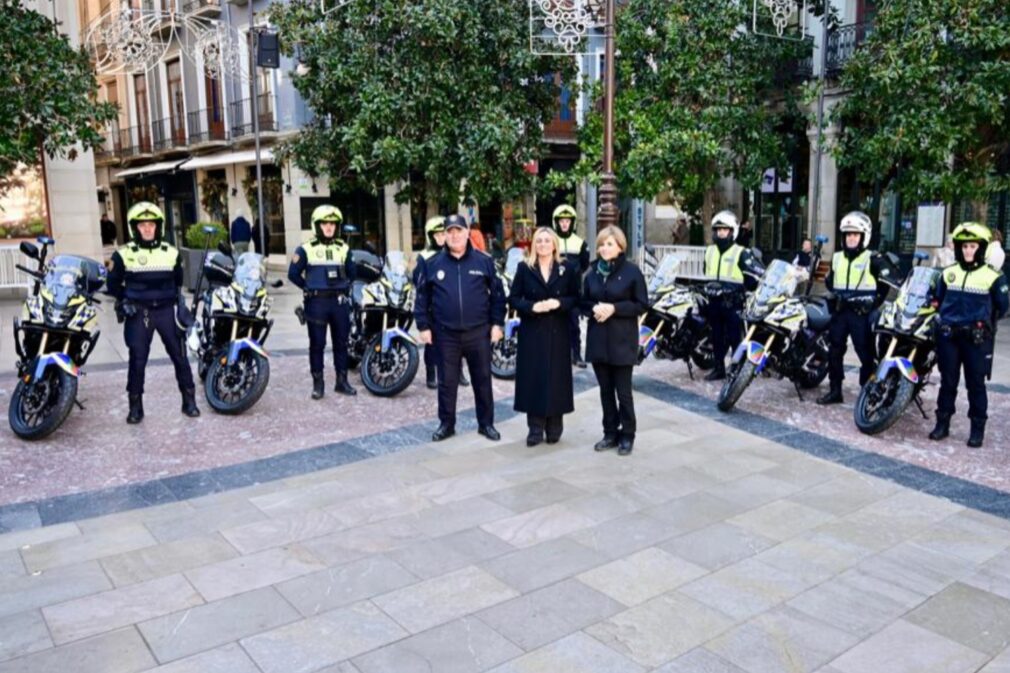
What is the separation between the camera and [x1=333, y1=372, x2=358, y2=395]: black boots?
27.3ft

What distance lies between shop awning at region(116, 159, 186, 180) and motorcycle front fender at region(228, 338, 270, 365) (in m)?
22.0

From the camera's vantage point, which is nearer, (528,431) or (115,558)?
(115,558)

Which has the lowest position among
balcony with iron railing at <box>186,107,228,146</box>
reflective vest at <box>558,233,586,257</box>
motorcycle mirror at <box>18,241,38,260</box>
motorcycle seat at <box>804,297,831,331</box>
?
motorcycle seat at <box>804,297,831,331</box>

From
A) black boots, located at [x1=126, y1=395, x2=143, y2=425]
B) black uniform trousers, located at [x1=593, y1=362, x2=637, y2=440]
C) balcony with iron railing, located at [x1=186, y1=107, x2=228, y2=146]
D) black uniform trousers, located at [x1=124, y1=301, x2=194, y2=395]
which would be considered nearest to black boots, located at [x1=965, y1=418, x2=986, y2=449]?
black uniform trousers, located at [x1=593, y1=362, x2=637, y2=440]

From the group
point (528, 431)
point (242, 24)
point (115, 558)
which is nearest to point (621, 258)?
point (528, 431)

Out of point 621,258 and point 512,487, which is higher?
point 621,258

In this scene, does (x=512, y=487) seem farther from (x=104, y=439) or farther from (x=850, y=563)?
(x=104, y=439)

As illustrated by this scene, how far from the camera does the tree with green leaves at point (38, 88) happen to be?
37.5 feet

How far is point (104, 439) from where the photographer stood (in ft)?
22.3

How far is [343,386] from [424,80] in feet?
27.7

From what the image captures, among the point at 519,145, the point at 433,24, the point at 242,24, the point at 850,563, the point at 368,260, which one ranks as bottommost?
the point at 850,563

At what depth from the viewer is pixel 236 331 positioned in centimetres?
764

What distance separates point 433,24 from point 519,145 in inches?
113

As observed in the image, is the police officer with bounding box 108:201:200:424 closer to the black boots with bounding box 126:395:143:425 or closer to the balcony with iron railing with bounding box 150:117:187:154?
the black boots with bounding box 126:395:143:425
